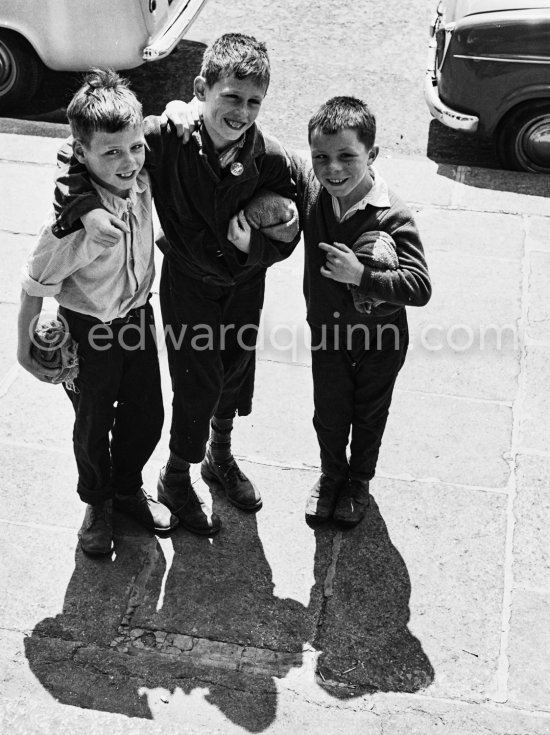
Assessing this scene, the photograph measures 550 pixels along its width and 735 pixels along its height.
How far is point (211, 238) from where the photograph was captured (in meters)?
3.38

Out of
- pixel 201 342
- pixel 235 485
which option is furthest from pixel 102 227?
pixel 235 485

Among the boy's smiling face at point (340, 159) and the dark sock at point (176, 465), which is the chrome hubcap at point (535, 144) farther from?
the dark sock at point (176, 465)

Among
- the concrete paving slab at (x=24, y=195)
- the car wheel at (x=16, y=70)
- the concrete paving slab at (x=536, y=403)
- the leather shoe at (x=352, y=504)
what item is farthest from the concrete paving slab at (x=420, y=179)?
the car wheel at (x=16, y=70)

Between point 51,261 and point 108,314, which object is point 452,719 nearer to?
point 108,314

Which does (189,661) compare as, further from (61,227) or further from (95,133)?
(95,133)

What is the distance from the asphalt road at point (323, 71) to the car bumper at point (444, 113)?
43 centimetres

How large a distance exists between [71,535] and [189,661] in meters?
0.81

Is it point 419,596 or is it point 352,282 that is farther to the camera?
point 419,596

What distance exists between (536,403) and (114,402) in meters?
2.17

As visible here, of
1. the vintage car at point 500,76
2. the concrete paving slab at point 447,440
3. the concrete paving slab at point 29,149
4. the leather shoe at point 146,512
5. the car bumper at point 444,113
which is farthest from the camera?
the car bumper at point 444,113

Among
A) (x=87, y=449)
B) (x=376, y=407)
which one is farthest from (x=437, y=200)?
(x=87, y=449)

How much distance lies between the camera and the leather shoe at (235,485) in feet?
13.5

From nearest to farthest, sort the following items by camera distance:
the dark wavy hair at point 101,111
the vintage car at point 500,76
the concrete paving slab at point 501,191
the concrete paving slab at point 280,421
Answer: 1. the dark wavy hair at point 101,111
2. the concrete paving slab at point 280,421
3. the concrete paving slab at point 501,191
4. the vintage car at point 500,76

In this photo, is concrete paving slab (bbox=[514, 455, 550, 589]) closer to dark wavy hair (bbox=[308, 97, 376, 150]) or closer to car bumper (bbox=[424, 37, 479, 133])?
dark wavy hair (bbox=[308, 97, 376, 150])
